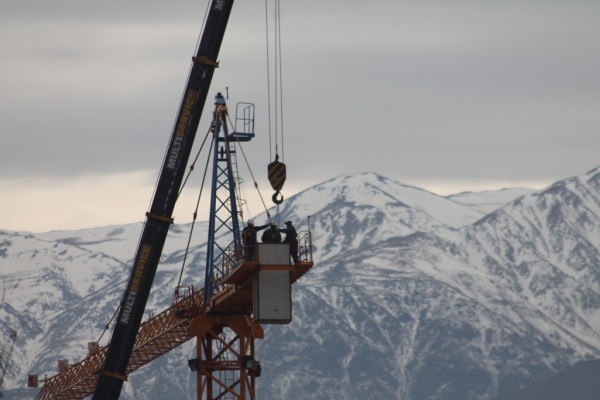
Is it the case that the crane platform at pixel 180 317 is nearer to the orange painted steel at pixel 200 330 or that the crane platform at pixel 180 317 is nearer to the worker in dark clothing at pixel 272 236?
the orange painted steel at pixel 200 330

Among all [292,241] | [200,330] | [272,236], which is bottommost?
[200,330]

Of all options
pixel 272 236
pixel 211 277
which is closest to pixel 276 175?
pixel 272 236

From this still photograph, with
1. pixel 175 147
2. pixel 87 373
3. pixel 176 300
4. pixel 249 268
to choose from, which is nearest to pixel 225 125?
pixel 176 300

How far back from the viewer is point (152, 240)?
226 feet

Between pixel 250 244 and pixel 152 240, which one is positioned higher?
pixel 152 240

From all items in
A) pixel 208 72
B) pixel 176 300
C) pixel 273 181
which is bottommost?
pixel 176 300

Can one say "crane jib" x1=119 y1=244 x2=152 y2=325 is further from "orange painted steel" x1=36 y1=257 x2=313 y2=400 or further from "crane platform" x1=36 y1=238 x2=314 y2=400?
"orange painted steel" x1=36 y1=257 x2=313 y2=400

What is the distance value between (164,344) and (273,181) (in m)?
38.6

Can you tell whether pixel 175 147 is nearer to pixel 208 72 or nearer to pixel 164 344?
pixel 208 72

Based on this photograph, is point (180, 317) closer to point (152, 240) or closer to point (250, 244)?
point (250, 244)

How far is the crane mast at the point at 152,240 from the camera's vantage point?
2689 inches

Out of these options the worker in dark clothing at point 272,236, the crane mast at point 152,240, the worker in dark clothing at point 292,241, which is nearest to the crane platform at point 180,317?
the worker in dark clothing at point 292,241

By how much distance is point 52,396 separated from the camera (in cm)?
12275

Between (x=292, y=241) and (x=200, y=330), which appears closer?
(x=292, y=241)
